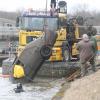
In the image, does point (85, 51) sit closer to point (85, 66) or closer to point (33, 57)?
point (85, 66)

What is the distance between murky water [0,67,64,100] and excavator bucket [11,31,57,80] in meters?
0.54

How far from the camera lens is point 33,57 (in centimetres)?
2339

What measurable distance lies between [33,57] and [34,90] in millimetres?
3175

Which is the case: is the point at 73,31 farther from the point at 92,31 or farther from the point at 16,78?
the point at 16,78

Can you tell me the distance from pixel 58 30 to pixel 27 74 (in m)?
4.13

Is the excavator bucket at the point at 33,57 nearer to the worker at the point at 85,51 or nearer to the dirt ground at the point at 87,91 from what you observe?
the worker at the point at 85,51

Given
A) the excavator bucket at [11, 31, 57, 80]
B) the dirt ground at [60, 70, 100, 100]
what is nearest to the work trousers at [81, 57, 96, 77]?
the excavator bucket at [11, 31, 57, 80]

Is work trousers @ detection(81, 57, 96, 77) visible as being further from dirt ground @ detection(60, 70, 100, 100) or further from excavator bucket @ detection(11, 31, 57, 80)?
dirt ground @ detection(60, 70, 100, 100)

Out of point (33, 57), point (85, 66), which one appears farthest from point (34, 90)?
point (33, 57)

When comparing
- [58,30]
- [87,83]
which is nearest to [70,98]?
[87,83]

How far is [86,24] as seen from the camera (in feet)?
92.3

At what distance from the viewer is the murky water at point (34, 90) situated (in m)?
18.5

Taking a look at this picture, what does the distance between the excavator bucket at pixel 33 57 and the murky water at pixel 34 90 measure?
0.54 metres

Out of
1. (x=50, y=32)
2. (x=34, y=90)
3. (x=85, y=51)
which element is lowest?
(x=34, y=90)
